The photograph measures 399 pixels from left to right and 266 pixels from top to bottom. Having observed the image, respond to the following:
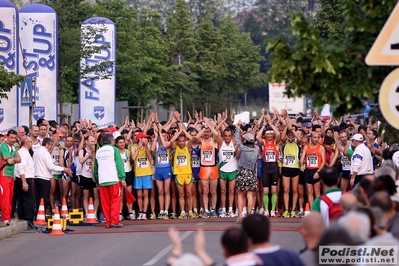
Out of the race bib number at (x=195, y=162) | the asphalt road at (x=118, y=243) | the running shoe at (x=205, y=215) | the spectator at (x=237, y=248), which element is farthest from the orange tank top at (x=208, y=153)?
the spectator at (x=237, y=248)

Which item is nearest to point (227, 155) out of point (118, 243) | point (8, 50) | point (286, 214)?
point (286, 214)

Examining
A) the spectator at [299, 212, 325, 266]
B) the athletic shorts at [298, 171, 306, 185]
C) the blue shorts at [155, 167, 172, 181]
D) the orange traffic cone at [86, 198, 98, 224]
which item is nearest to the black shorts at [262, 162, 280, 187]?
the athletic shorts at [298, 171, 306, 185]

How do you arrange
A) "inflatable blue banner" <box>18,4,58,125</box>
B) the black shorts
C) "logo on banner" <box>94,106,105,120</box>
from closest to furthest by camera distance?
the black shorts
"inflatable blue banner" <box>18,4,58,125</box>
"logo on banner" <box>94,106,105,120</box>

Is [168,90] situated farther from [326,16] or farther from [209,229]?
[209,229]

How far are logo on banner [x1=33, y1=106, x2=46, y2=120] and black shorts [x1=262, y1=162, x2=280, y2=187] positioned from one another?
33.1ft

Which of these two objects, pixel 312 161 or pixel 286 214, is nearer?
pixel 312 161

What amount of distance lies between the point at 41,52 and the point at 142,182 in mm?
9318

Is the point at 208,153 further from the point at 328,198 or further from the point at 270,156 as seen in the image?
the point at 328,198

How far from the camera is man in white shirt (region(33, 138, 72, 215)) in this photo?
21234 mm

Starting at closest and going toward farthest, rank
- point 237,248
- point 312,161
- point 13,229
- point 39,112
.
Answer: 1. point 237,248
2. point 13,229
3. point 312,161
4. point 39,112

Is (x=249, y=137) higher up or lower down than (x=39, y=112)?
lower down

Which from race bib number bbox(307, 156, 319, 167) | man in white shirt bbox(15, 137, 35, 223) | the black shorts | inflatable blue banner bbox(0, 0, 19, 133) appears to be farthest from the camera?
inflatable blue banner bbox(0, 0, 19, 133)

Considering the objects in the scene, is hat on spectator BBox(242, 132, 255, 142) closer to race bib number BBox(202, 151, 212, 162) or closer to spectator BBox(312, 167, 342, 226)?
race bib number BBox(202, 151, 212, 162)

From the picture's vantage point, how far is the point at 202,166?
22703 mm
